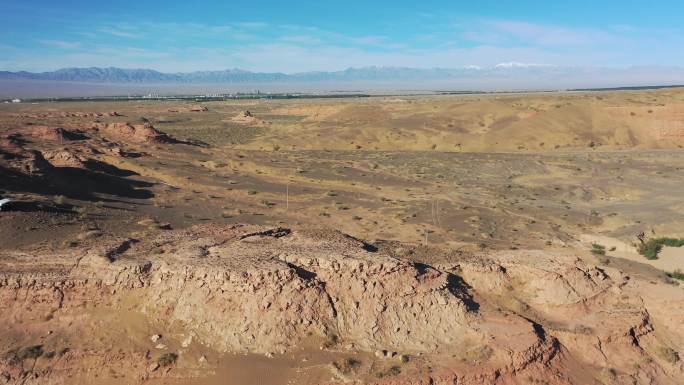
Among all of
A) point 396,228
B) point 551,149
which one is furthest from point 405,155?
point 396,228

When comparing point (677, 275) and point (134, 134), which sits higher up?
point (134, 134)

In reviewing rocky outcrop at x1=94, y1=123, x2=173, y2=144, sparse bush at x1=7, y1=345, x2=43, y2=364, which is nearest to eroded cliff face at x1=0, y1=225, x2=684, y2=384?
sparse bush at x1=7, y1=345, x2=43, y2=364

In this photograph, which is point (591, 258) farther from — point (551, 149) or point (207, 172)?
point (551, 149)

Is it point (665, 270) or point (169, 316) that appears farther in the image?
point (665, 270)

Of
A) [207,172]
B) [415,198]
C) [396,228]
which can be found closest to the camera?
[396,228]

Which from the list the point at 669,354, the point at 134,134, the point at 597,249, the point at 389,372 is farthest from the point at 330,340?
the point at 134,134

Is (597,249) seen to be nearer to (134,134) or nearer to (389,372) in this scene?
(389,372)
